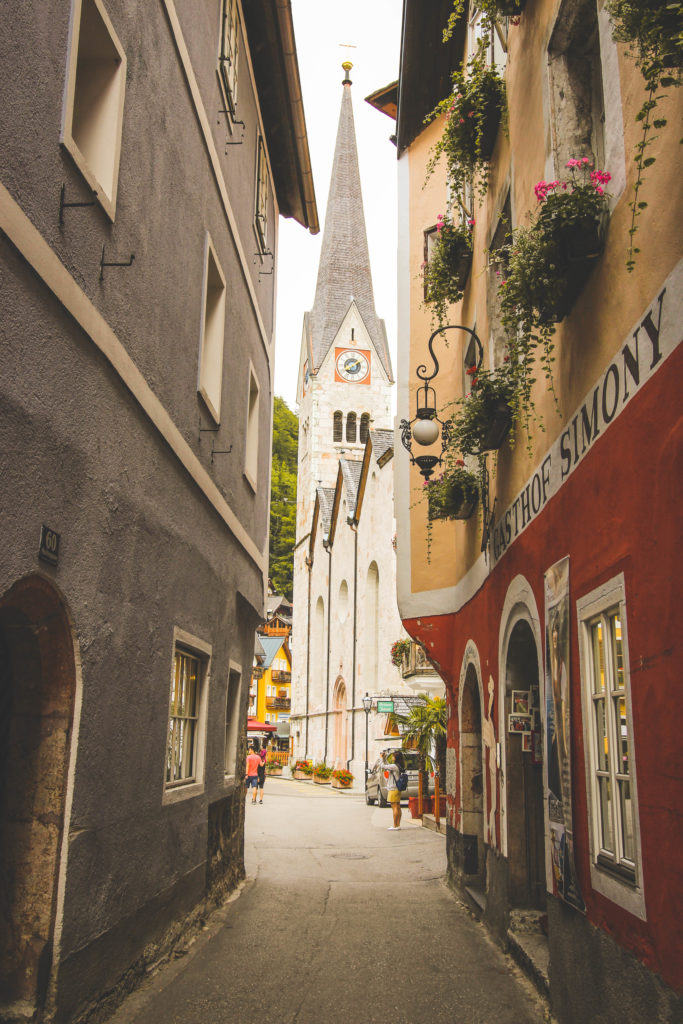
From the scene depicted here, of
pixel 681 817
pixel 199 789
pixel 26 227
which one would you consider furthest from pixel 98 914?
pixel 26 227

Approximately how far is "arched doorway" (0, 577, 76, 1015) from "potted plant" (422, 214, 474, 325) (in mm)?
5975

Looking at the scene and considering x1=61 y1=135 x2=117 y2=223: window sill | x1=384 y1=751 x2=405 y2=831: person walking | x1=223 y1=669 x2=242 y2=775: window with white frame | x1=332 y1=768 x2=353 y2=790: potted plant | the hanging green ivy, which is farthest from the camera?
x1=332 y1=768 x2=353 y2=790: potted plant

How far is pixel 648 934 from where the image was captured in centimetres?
386

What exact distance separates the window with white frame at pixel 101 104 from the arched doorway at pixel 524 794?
434 cm

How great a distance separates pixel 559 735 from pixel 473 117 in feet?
18.0

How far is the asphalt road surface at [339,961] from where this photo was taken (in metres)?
5.74

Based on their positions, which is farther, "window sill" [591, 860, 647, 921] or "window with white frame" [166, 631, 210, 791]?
"window with white frame" [166, 631, 210, 791]

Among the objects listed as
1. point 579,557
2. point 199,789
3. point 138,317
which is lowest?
point 199,789

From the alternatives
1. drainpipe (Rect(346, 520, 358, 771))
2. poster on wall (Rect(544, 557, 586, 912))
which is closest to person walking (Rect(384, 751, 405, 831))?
drainpipe (Rect(346, 520, 358, 771))

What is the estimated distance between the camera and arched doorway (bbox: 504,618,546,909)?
23.8ft

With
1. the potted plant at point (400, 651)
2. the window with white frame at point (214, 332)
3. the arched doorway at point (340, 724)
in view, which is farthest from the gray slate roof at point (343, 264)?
the window with white frame at point (214, 332)

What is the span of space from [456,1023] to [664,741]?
294 cm

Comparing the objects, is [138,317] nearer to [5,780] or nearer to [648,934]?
[5,780]

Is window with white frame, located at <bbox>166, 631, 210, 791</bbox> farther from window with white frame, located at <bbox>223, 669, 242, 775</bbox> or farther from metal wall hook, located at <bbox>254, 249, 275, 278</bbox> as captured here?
metal wall hook, located at <bbox>254, 249, 275, 278</bbox>
